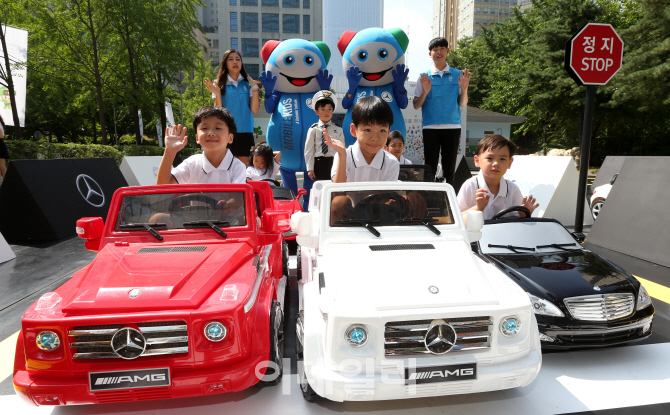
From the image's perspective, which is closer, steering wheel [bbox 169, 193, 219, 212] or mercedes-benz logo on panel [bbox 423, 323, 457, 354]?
mercedes-benz logo on panel [bbox 423, 323, 457, 354]

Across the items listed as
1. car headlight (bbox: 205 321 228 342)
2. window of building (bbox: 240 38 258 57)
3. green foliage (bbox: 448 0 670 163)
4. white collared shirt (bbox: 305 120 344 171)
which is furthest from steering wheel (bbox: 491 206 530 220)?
window of building (bbox: 240 38 258 57)

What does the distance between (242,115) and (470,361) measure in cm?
580

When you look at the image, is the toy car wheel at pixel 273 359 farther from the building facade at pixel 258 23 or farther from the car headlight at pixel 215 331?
the building facade at pixel 258 23

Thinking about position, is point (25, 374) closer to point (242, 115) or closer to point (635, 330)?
point (635, 330)

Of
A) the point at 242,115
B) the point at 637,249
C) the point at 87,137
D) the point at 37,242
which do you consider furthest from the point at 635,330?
the point at 87,137

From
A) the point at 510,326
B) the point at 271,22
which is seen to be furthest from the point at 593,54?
the point at 271,22

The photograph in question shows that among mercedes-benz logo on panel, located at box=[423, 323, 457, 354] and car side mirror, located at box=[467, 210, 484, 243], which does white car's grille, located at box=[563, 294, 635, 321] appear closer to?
car side mirror, located at box=[467, 210, 484, 243]

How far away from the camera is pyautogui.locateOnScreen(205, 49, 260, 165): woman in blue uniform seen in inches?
270

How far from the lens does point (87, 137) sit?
37.8 m

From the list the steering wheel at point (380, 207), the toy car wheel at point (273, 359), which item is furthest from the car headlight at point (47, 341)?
the steering wheel at point (380, 207)

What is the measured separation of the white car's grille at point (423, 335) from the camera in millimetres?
2193

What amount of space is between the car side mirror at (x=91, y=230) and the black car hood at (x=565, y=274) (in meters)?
3.15

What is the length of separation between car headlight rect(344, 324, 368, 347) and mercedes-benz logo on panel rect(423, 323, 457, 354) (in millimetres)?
326

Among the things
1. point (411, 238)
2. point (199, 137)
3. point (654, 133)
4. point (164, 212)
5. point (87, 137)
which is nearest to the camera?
point (411, 238)
